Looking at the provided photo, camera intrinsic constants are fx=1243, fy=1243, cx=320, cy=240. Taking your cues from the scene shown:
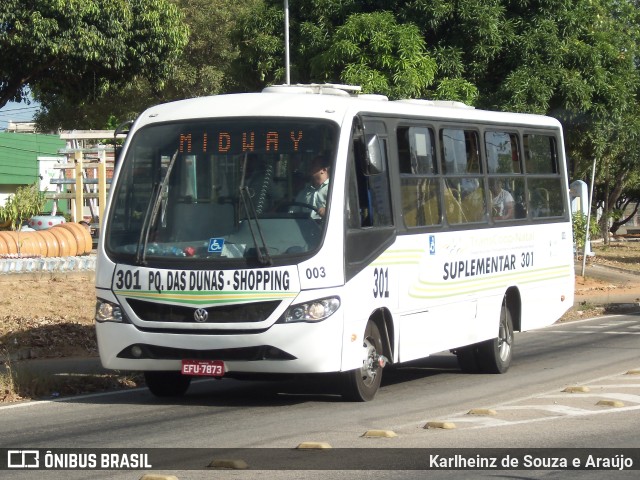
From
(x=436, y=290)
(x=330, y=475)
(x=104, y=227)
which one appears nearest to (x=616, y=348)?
(x=436, y=290)

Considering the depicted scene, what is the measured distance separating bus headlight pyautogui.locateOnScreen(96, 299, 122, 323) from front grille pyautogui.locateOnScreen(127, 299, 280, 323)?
17 cm

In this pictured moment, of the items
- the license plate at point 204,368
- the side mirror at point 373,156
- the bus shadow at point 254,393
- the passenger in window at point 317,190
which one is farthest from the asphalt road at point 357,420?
the side mirror at point 373,156

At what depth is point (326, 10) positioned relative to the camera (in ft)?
87.1

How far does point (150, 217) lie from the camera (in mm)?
11625

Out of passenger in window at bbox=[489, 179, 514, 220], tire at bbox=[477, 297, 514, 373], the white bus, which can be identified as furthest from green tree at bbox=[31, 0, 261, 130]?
the white bus

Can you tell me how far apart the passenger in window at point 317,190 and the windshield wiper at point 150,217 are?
133 cm

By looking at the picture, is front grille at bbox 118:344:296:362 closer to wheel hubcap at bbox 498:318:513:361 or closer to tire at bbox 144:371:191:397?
tire at bbox 144:371:191:397

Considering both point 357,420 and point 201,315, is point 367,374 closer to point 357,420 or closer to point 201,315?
point 357,420

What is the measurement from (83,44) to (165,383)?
9.09 metres

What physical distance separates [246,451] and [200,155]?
3.55m

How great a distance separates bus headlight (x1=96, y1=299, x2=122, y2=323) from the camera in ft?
37.8

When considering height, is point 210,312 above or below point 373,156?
below

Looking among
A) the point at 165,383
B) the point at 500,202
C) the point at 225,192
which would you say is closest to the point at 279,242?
the point at 225,192

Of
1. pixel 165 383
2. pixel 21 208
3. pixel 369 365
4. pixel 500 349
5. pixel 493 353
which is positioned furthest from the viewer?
pixel 21 208
